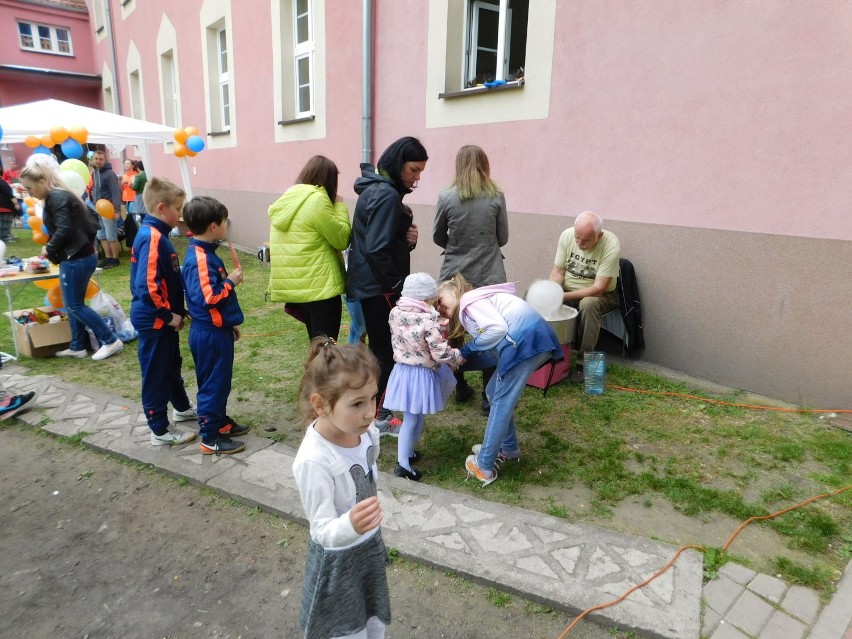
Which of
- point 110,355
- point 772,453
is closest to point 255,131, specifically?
point 110,355

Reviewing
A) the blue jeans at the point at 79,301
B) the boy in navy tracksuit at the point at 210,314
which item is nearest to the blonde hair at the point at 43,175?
the blue jeans at the point at 79,301

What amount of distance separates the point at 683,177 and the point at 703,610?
3.26 metres

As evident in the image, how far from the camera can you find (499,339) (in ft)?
9.02

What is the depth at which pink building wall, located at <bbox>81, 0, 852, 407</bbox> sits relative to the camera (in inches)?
143

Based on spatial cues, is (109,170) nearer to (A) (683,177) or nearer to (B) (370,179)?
(B) (370,179)

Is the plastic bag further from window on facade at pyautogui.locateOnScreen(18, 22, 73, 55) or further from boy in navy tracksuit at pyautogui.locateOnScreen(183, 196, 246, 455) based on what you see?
window on facade at pyautogui.locateOnScreen(18, 22, 73, 55)

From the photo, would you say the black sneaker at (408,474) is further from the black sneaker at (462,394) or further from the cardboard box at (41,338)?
the cardboard box at (41,338)

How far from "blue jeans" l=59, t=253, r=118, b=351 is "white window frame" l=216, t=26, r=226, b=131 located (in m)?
7.01

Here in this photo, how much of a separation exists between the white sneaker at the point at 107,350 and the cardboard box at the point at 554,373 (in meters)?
4.00

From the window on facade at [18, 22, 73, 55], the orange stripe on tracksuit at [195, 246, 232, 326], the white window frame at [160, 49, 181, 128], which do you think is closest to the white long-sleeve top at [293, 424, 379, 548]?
the orange stripe on tracksuit at [195, 246, 232, 326]

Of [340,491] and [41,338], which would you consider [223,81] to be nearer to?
[41,338]

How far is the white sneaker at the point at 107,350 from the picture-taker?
5.23 m

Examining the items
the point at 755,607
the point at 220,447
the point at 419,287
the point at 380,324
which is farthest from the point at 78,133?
the point at 755,607

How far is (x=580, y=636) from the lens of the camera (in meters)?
2.09
